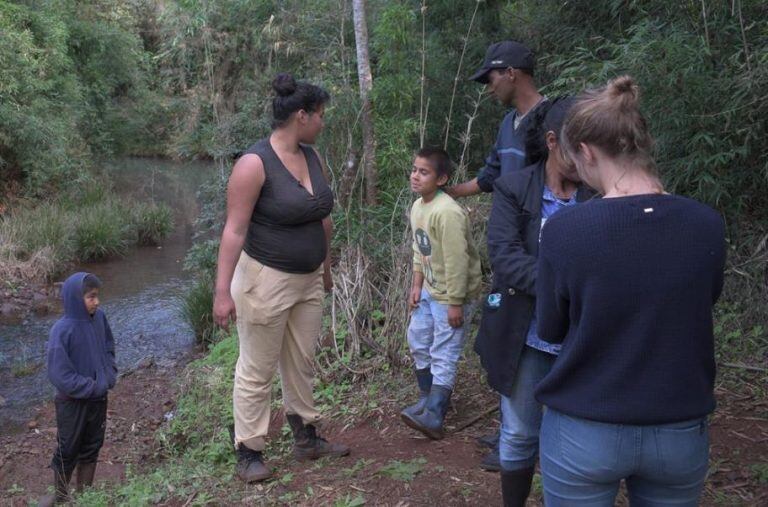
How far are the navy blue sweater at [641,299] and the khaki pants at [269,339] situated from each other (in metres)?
2.12

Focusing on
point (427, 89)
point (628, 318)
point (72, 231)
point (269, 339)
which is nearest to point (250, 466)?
point (269, 339)

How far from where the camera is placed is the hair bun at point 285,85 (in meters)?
3.88

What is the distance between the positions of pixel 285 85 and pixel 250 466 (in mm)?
1917

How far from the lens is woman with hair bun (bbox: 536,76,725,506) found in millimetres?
1945

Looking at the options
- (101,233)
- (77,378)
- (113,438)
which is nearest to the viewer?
(77,378)

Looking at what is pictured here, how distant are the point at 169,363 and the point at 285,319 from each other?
5.82m

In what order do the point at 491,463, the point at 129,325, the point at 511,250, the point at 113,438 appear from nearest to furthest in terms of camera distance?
the point at 511,250
the point at 491,463
the point at 113,438
the point at 129,325

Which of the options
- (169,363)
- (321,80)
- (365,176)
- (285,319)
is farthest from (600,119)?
(169,363)

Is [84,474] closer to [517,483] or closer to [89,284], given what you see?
[89,284]

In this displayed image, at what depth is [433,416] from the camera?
427 cm

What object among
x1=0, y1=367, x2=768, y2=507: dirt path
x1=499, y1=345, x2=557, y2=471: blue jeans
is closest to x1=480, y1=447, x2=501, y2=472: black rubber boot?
x1=0, y1=367, x2=768, y2=507: dirt path

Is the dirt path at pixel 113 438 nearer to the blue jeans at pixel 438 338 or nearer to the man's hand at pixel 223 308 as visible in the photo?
the man's hand at pixel 223 308

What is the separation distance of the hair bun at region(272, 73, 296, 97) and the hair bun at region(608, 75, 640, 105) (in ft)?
6.79

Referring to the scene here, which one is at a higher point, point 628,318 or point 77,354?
point 628,318
